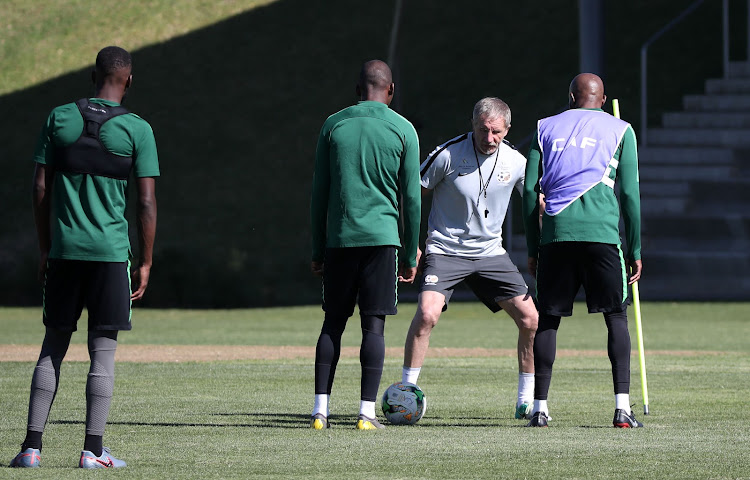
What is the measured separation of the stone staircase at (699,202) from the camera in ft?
92.7

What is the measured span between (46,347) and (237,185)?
33.2 m

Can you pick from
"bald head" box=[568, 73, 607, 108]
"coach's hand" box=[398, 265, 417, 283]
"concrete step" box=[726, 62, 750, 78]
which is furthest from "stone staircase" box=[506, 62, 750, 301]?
"coach's hand" box=[398, 265, 417, 283]

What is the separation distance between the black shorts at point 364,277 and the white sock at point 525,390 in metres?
1.38

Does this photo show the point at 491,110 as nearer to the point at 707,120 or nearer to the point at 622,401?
the point at 622,401

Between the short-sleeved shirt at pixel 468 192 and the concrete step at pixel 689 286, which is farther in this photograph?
the concrete step at pixel 689 286

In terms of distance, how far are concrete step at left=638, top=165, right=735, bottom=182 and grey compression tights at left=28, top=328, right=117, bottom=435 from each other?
80.8 ft

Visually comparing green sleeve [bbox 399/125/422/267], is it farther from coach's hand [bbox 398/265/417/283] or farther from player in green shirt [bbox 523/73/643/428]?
player in green shirt [bbox 523/73/643/428]

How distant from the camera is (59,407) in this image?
10383 mm

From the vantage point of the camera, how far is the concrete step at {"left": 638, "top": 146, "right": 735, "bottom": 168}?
103 feet

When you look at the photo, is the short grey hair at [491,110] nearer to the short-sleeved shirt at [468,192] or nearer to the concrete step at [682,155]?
the short-sleeved shirt at [468,192]

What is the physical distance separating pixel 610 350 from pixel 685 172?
22.6m

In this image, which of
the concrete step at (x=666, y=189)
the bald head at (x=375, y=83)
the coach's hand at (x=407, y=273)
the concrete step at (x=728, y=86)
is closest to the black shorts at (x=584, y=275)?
the coach's hand at (x=407, y=273)

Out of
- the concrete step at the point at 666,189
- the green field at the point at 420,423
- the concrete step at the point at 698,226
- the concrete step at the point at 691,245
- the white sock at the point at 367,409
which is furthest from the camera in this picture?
the concrete step at the point at 666,189

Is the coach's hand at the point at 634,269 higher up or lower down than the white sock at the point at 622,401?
higher up
